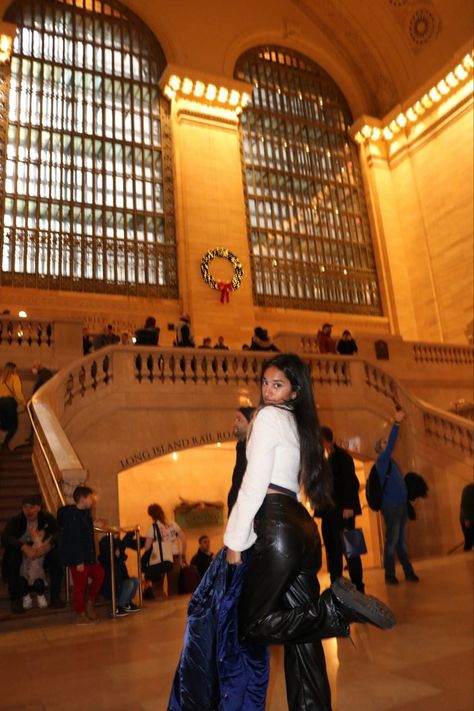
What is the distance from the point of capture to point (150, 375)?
10.5 meters

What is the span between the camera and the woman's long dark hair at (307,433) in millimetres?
2566

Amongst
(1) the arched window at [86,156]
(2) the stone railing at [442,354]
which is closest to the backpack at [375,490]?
(2) the stone railing at [442,354]

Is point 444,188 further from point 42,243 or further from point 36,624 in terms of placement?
point 36,624

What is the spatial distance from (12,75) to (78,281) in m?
A: 6.35

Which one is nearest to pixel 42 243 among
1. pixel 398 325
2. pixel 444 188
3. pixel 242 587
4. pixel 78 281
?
pixel 78 281

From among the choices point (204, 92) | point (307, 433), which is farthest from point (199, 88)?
point (307, 433)

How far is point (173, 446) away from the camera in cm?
1044

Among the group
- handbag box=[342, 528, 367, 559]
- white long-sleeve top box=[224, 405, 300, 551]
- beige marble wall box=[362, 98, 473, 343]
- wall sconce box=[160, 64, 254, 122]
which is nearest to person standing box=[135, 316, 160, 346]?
handbag box=[342, 528, 367, 559]

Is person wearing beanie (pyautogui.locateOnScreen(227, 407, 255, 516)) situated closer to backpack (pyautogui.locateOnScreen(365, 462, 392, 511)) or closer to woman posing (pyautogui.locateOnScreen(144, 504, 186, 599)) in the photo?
backpack (pyautogui.locateOnScreen(365, 462, 392, 511))

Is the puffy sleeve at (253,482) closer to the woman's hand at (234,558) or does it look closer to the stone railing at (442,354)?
the woman's hand at (234,558)

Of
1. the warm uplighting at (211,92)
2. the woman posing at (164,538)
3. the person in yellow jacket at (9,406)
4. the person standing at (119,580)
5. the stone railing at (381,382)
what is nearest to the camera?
the person standing at (119,580)

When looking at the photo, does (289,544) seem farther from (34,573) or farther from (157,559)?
(157,559)

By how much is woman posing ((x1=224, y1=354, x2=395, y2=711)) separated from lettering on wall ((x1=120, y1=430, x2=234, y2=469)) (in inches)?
300

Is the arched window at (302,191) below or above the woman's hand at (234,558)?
above
